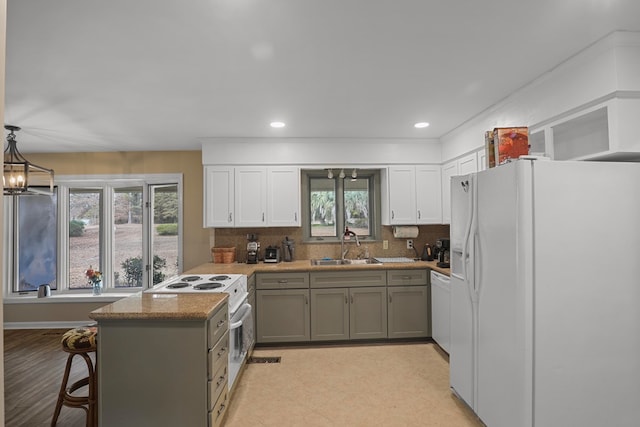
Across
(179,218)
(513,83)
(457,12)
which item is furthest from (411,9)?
(179,218)

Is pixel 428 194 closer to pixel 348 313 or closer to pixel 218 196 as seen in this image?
pixel 348 313

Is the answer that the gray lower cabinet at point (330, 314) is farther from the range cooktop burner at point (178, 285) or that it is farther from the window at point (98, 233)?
the window at point (98, 233)

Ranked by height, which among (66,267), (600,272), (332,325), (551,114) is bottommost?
(332,325)

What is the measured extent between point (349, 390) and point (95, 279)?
12.4 ft

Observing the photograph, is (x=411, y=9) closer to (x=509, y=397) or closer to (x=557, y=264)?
(x=557, y=264)

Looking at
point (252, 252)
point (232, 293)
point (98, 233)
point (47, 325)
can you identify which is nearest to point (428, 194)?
point (252, 252)

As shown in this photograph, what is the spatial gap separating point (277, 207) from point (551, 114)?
2.86 m

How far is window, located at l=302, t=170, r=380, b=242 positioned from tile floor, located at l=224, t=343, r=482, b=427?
153cm

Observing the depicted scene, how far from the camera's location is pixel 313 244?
15.1 feet

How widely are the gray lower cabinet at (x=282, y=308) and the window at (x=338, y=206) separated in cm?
89

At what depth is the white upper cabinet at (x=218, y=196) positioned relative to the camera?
164 inches

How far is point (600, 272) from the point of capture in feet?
6.52

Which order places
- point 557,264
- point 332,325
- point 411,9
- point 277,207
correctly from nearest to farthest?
point 411,9
point 557,264
point 332,325
point 277,207

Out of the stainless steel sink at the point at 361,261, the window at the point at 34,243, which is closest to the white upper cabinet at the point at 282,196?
the stainless steel sink at the point at 361,261
